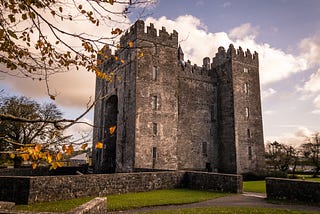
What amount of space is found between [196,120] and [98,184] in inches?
692

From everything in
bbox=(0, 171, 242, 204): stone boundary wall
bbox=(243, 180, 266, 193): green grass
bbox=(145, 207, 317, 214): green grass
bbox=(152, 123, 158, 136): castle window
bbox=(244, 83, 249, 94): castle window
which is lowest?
bbox=(243, 180, 266, 193): green grass

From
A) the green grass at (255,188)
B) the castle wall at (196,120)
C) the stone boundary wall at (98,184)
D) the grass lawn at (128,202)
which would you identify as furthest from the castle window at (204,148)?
the grass lawn at (128,202)

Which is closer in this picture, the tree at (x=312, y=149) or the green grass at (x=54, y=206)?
the green grass at (x=54, y=206)

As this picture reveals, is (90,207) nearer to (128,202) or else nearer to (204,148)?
(128,202)

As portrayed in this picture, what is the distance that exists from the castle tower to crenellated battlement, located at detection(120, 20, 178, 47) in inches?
296

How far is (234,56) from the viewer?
98.7 ft

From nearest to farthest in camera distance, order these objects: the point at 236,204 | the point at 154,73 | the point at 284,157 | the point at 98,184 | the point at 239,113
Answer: the point at 236,204
the point at 98,184
the point at 154,73
the point at 239,113
the point at 284,157

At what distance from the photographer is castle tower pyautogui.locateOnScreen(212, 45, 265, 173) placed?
91.0ft

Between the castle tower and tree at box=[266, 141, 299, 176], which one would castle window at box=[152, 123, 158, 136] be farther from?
tree at box=[266, 141, 299, 176]

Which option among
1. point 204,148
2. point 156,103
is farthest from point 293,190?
point 204,148

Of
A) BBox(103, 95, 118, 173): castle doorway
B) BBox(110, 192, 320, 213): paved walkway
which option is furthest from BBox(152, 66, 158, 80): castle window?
BBox(110, 192, 320, 213): paved walkway

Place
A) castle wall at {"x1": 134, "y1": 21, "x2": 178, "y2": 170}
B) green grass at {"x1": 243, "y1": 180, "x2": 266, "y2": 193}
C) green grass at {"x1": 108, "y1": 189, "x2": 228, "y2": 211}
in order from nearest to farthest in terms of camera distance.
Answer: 1. green grass at {"x1": 108, "y1": 189, "x2": 228, "y2": 211}
2. green grass at {"x1": 243, "y1": 180, "x2": 266, "y2": 193}
3. castle wall at {"x1": 134, "y1": 21, "x2": 178, "y2": 170}

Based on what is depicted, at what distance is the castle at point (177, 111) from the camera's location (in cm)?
2425

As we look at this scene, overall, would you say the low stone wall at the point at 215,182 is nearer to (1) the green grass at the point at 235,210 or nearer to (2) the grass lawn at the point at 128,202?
(2) the grass lawn at the point at 128,202
